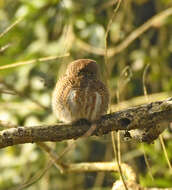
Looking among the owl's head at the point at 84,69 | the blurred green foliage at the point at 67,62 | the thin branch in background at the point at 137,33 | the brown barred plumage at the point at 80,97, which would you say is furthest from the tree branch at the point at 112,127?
the thin branch in background at the point at 137,33

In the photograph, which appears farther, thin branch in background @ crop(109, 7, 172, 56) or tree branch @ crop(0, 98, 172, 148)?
thin branch in background @ crop(109, 7, 172, 56)

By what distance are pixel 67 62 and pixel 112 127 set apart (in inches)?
110

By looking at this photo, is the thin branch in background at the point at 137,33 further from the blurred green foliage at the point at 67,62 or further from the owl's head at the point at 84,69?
the owl's head at the point at 84,69

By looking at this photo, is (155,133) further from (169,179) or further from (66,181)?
(66,181)

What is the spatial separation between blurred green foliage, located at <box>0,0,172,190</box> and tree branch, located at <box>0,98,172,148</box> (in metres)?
2.00

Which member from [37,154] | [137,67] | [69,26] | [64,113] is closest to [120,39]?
[137,67]

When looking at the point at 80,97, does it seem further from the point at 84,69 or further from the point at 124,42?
the point at 124,42

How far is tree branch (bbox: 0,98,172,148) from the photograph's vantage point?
2.13 metres

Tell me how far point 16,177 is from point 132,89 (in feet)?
5.85

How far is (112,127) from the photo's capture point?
229 cm

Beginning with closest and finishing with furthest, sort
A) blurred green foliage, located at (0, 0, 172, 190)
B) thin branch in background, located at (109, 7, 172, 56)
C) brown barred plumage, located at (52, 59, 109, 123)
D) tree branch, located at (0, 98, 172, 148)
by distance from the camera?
tree branch, located at (0, 98, 172, 148), brown barred plumage, located at (52, 59, 109, 123), blurred green foliage, located at (0, 0, 172, 190), thin branch in background, located at (109, 7, 172, 56)

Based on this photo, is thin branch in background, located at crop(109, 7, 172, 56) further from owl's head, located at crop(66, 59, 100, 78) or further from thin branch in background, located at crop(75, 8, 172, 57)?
owl's head, located at crop(66, 59, 100, 78)

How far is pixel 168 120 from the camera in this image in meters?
2.23

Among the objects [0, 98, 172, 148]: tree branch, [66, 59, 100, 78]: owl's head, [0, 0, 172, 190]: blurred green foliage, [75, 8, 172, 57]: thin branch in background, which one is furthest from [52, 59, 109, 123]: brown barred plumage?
[75, 8, 172, 57]: thin branch in background
